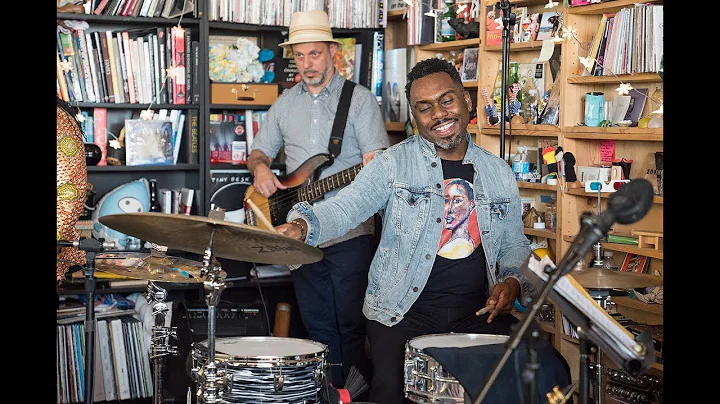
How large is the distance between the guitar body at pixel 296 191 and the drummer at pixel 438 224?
0.95 m

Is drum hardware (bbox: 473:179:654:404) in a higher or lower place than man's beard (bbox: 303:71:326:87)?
lower

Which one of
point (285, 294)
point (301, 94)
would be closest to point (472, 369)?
point (301, 94)

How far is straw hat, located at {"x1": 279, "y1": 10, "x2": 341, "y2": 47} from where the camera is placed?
4.34 m

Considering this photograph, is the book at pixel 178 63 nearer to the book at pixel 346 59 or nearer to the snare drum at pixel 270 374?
the book at pixel 346 59

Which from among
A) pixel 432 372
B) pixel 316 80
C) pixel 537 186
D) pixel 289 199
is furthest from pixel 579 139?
pixel 432 372

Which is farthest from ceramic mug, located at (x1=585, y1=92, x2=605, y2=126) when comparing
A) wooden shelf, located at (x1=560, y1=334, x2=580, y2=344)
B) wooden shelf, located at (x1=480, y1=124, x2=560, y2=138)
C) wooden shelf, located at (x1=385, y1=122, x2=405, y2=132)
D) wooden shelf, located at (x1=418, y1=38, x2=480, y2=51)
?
wooden shelf, located at (x1=385, y1=122, x2=405, y2=132)

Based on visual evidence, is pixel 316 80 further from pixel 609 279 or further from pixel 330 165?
pixel 609 279

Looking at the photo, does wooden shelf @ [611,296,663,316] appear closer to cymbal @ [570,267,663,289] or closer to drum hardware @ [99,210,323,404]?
cymbal @ [570,267,663,289]

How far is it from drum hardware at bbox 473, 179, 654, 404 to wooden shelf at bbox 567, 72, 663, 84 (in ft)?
5.67

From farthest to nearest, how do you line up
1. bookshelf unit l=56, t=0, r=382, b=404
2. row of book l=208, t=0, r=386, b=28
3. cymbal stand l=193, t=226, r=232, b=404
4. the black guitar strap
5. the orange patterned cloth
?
1. row of book l=208, t=0, r=386, b=28
2. bookshelf unit l=56, t=0, r=382, b=404
3. the black guitar strap
4. the orange patterned cloth
5. cymbal stand l=193, t=226, r=232, b=404

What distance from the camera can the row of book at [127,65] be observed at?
4.47 metres

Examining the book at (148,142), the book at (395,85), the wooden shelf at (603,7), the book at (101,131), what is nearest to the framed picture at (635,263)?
the wooden shelf at (603,7)

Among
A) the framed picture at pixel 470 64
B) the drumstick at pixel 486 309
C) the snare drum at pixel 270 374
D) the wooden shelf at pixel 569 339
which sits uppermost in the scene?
the framed picture at pixel 470 64

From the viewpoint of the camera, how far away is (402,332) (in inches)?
122
